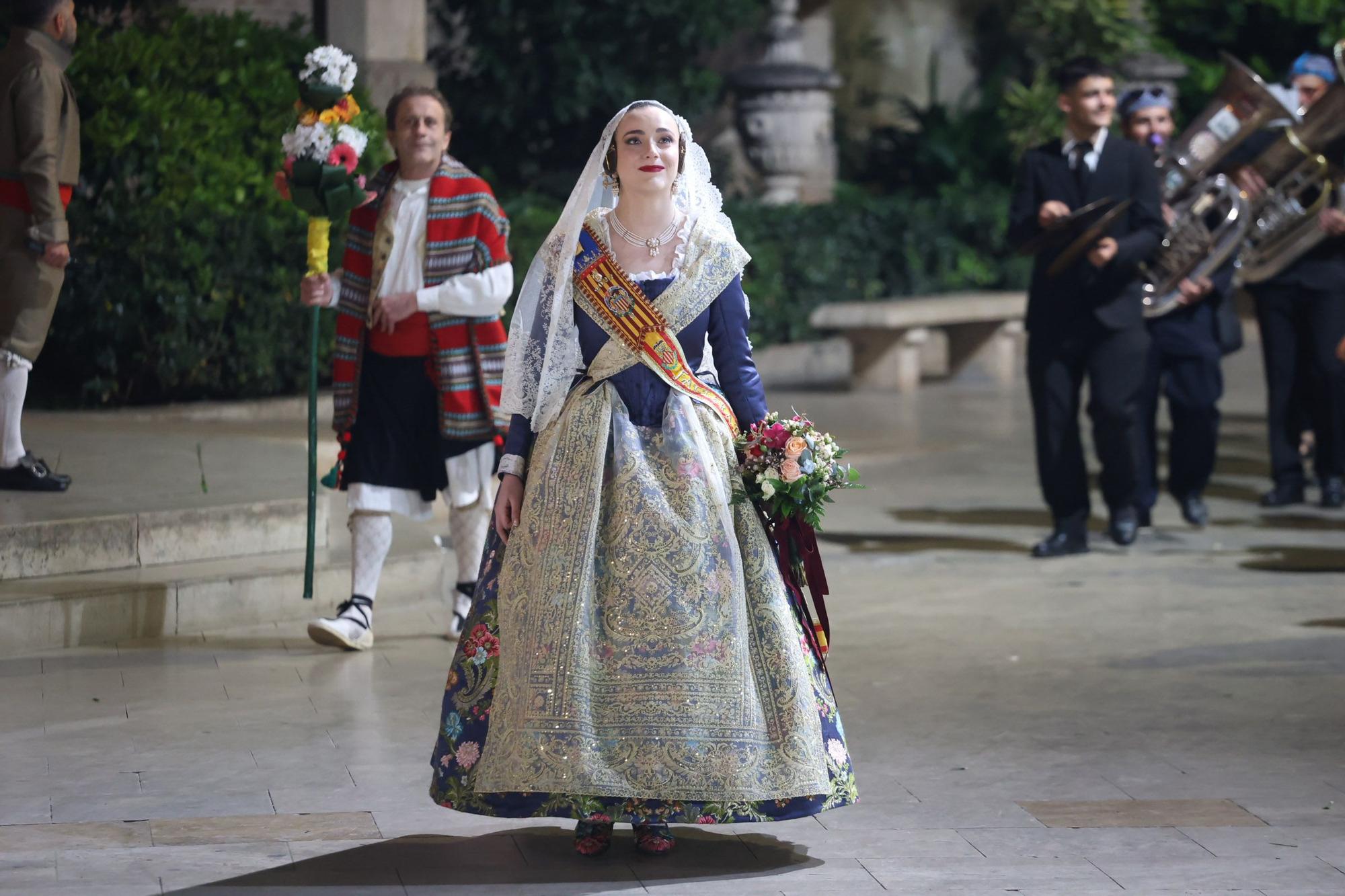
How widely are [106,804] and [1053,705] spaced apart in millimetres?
2819

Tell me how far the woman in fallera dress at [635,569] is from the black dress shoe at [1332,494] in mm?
6259

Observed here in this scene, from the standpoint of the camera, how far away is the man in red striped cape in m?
6.91

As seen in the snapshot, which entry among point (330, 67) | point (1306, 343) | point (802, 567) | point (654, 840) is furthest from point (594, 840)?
point (1306, 343)

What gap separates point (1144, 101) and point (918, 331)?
640cm

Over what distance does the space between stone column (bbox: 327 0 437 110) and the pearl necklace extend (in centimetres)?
797

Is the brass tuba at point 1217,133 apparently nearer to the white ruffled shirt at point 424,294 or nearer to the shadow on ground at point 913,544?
the shadow on ground at point 913,544

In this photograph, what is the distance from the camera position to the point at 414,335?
6.97 m

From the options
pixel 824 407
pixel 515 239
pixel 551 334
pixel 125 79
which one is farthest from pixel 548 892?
pixel 824 407

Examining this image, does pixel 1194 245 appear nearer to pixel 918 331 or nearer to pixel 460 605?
pixel 460 605

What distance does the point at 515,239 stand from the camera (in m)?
13.4

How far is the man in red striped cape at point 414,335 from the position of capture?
22.7ft

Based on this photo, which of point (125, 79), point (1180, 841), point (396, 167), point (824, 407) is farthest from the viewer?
point (824, 407)

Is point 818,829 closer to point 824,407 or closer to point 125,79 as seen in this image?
point 125,79

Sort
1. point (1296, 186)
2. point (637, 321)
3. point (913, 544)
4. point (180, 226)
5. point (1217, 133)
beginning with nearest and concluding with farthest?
point (637, 321) → point (913, 544) → point (1217, 133) → point (1296, 186) → point (180, 226)
